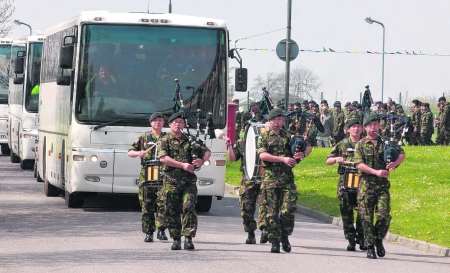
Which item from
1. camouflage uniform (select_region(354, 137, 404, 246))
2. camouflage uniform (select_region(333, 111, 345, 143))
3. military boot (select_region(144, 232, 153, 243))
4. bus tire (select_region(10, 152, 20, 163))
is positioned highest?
camouflage uniform (select_region(333, 111, 345, 143))

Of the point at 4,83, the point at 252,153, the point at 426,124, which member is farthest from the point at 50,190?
the point at 426,124

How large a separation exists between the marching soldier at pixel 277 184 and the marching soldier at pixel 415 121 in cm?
2979

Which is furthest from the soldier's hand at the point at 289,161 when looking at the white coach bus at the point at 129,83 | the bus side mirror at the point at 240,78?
the bus side mirror at the point at 240,78

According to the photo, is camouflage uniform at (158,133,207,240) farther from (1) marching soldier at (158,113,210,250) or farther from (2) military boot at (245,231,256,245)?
(2) military boot at (245,231,256,245)

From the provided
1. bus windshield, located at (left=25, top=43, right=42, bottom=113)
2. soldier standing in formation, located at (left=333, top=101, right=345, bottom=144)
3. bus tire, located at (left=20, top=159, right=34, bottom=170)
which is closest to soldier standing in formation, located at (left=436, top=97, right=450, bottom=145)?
soldier standing in formation, located at (left=333, top=101, right=345, bottom=144)

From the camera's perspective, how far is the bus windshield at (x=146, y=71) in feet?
75.3

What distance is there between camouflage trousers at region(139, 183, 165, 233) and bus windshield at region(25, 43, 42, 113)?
1887 cm

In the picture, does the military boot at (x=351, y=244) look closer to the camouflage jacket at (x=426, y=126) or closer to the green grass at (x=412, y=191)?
the green grass at (x=412, y=191)

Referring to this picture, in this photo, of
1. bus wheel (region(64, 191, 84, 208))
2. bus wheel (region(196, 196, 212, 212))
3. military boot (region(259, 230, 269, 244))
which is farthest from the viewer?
bus wheel (region(64, 191, 84, 208))

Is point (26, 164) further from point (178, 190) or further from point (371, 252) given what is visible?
point (371, 252)

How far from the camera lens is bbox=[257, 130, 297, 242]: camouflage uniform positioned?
17219mm

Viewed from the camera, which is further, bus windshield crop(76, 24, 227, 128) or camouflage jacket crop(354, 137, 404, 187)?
bus windshield crop(76, 24, 227, 128)

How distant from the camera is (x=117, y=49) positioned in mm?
23219

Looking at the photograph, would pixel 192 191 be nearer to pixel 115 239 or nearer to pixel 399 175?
pixel 115 239
